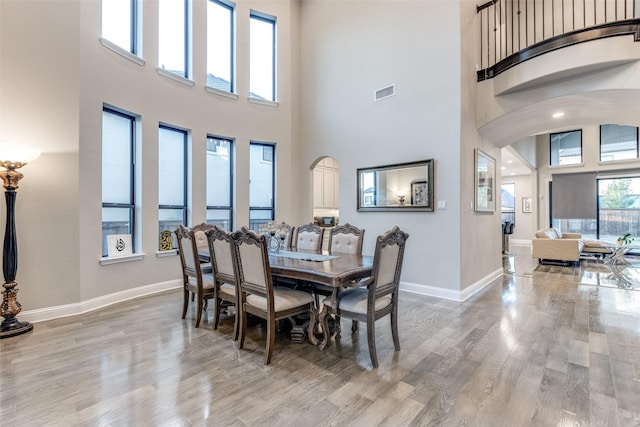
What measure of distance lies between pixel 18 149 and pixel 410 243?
15.4 feet

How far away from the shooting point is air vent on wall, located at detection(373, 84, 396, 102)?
4781 millimetres

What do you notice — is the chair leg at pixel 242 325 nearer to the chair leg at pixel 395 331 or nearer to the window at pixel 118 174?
the chair leg at pixel 395 331

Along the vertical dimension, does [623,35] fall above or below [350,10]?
below

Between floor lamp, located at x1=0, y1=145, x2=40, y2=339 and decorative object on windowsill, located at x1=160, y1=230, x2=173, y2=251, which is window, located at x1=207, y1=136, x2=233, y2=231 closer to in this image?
decorative object on windowsill, located at x1=160, y1=230, x2=173, y2=251

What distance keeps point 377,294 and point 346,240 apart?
3.73 ft

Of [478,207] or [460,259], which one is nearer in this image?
[460,259]

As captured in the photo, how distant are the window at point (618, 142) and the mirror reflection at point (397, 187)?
848cm

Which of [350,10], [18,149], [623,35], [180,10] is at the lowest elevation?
[18,149]

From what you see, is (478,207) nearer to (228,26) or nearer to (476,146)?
(476,146)

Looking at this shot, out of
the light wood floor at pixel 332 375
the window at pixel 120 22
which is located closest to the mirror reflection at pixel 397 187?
the light wood floor at pixel 332 375

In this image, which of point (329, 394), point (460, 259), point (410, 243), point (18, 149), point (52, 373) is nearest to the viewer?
point (329, 394)

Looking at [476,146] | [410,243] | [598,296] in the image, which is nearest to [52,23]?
[410,243]

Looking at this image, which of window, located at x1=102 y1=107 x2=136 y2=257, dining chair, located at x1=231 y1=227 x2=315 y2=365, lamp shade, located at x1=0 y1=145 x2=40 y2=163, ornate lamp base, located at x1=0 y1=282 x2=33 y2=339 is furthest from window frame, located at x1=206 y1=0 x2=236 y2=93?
ornate lamp base, located at x1=0 y1=282 x2=33 y2=339

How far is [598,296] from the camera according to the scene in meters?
4.21
